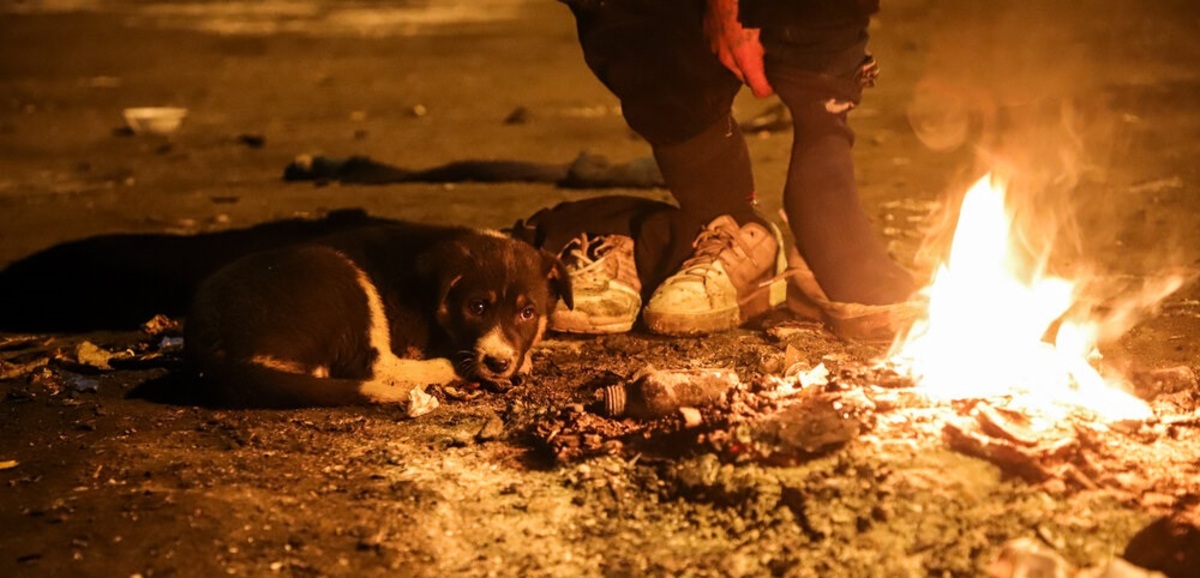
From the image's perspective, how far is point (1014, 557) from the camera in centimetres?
298

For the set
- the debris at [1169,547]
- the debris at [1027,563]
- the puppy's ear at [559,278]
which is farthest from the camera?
the puppy's ear at [559,278]

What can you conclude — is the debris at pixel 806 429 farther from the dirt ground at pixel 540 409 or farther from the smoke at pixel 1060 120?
the smoke at pixel 1060 120

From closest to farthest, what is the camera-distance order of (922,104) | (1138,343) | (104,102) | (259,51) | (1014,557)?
1. (1014,557)
2. (1138,343)
3. (922,104)
4. (104,102)
5. (259,51)

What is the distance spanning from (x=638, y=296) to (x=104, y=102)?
865 cm

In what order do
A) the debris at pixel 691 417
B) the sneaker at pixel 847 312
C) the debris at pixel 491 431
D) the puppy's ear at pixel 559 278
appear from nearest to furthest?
the debris at pixel 691 417
the debris at pixel 491 431
the sneaker at pixel 847 312
the puppy's ear at pixel 559 278

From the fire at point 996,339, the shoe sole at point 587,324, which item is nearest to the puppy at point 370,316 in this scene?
the shoe sole at point 587,324

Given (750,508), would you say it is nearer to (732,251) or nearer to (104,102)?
Answer: (732,251)

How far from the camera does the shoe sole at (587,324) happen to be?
524 cm

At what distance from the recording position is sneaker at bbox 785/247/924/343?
4.79 metres

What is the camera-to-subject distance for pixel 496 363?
183 inches

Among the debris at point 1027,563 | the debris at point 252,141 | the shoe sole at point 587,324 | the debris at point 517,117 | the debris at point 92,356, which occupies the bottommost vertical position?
the debris at point 92,356

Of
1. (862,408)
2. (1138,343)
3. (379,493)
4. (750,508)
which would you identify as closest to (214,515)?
(379,493)

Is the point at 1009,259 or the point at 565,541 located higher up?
A: the point at 1009,259

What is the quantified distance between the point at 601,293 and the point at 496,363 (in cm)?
77
